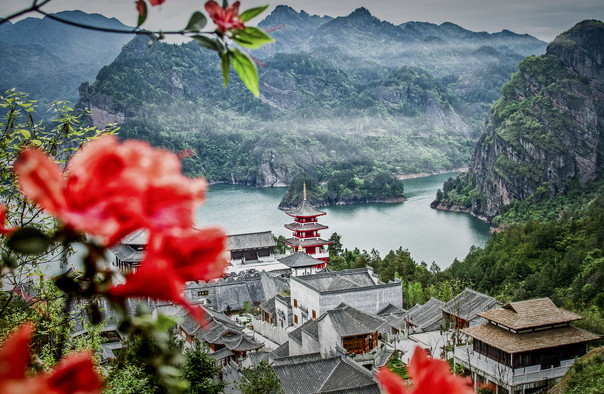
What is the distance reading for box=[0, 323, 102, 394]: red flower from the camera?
1.23 feet

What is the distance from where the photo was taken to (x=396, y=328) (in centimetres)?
1139

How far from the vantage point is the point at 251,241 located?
777 inches

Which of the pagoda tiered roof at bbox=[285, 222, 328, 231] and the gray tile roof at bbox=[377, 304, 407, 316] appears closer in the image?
the gray tile roof at bbox=[377, 304, 407, 316]

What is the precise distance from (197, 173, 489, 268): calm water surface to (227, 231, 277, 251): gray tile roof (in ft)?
6.82

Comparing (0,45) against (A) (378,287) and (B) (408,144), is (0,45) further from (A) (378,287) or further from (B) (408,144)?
(A) (378,287)

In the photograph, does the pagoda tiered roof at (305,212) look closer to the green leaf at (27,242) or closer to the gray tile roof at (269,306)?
the gray tile roof at (269,306)

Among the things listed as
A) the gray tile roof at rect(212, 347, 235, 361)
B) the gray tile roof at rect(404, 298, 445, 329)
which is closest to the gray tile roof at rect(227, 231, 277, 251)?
the gray tile roof at rect(404, 298, 445, 329)

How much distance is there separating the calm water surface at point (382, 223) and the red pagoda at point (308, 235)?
3.63 metres

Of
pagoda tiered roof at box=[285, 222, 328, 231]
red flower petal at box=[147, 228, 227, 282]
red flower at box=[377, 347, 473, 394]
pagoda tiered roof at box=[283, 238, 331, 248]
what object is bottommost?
pagoda tiered roof at box=[283, 238, 331, 248]

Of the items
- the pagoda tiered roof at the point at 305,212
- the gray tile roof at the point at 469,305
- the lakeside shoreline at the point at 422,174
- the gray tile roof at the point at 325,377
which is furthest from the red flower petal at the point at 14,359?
the lakeside shoreline at the point at 422,174

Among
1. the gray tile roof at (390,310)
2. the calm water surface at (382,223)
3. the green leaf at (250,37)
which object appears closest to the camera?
the green leaf at (250,37)

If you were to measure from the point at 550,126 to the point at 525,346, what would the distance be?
100 ft

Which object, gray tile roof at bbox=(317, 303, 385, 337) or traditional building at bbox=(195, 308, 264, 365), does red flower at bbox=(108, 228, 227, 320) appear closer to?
gray tile roof at bbox=(317, 303, 385, 337)

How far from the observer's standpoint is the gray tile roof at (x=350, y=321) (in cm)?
1012
